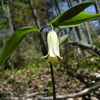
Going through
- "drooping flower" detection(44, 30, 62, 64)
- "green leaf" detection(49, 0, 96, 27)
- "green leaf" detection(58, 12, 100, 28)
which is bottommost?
"drooping flower" detection(44, 30, 62, 64)

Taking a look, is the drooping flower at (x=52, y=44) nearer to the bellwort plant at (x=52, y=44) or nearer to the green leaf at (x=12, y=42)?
the bellwort plant at (x=52, y=44)

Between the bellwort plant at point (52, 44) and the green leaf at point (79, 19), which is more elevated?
the green leaf at point (79, 19)

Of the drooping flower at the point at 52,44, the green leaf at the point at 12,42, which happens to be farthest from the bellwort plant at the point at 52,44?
the green leaf at the point at 12,42

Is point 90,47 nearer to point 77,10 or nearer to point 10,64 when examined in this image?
point 77,10

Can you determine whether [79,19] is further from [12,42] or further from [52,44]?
[12,42]

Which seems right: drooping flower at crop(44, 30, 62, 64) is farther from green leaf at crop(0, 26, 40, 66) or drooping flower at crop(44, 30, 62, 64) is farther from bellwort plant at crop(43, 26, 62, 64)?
green leaf at crop(0, 26, 40, 66)

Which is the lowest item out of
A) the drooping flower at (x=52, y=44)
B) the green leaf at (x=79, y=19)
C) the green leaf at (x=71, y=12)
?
the drooping flower at (x=52, y=44)

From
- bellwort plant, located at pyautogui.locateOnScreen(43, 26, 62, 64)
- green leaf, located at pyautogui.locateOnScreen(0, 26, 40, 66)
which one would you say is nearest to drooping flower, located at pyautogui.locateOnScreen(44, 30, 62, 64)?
bellwort plant, located at pyautogui.locateOnScreen(43, 26, 62, 64)

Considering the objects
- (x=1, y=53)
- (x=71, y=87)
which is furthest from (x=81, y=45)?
(x=1, y=53)

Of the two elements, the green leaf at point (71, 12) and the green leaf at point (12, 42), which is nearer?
the green leaf at point (71, 12)

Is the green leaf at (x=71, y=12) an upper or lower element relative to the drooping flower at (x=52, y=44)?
upper

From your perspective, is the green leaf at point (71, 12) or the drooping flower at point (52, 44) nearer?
the green leaf at point (71, 12)

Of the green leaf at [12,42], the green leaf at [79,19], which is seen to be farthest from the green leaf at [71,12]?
the green leaf at [12,42]
